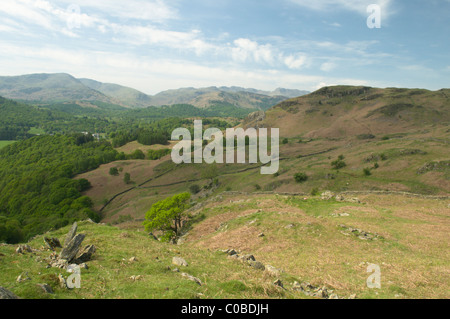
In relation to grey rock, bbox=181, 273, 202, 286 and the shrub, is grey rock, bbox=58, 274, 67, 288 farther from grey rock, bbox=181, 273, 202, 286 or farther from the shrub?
the shrub

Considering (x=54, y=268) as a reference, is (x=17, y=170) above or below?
below

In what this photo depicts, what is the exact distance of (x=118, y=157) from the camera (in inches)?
5162

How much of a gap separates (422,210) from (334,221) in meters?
13.1

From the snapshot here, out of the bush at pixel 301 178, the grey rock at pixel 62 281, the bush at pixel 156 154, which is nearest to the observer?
the grey rock at pixel 62 281

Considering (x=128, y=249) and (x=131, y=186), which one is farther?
(x=131, y=186)

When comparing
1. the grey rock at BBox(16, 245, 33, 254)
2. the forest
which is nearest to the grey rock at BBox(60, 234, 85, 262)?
the grey rock at BBox(16, 245, 33, 254)

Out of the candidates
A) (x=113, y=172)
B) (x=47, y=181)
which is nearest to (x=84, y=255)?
→ (x=113, y=172)

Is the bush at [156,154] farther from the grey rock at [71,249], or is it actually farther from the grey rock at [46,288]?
the grey rock at [46,288]

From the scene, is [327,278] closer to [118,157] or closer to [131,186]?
[131,186]

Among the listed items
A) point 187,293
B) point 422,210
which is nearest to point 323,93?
point 422,210

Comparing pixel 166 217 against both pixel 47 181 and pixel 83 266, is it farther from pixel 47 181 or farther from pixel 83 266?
pixel 47 181

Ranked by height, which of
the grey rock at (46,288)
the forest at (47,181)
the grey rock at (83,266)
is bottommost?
the forest at (47,181)

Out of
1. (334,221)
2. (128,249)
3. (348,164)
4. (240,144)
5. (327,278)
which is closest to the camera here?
(327,278)

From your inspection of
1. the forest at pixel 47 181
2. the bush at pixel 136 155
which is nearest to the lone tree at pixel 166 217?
the forest at pixel 47 181
